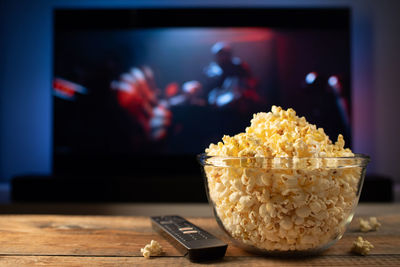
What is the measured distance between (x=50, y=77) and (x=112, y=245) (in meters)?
2.79

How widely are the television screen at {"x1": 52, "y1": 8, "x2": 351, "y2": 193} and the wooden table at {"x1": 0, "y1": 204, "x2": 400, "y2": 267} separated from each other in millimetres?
2016

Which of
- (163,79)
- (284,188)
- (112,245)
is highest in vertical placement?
(163,79)

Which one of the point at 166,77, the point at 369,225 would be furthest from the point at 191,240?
the point at 166,77

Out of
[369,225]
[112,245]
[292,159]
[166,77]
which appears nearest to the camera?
[292,159]

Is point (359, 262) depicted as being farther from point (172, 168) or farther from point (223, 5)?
point (223, 5)

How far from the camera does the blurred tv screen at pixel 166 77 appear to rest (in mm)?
2877

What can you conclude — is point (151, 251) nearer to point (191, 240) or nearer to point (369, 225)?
point (191, 240)

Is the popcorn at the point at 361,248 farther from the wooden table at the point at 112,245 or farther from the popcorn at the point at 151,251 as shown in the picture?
the popcorn at the point at 151,251

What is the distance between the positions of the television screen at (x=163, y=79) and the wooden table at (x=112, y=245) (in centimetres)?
202

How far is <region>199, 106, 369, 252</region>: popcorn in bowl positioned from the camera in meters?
0.58

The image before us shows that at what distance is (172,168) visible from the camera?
2.91 meters

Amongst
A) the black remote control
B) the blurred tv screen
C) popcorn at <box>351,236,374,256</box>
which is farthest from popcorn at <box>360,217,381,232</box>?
the blurred tv screen

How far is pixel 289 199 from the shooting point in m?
0.58

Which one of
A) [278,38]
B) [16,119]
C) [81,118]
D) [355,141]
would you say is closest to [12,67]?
[16,119]
